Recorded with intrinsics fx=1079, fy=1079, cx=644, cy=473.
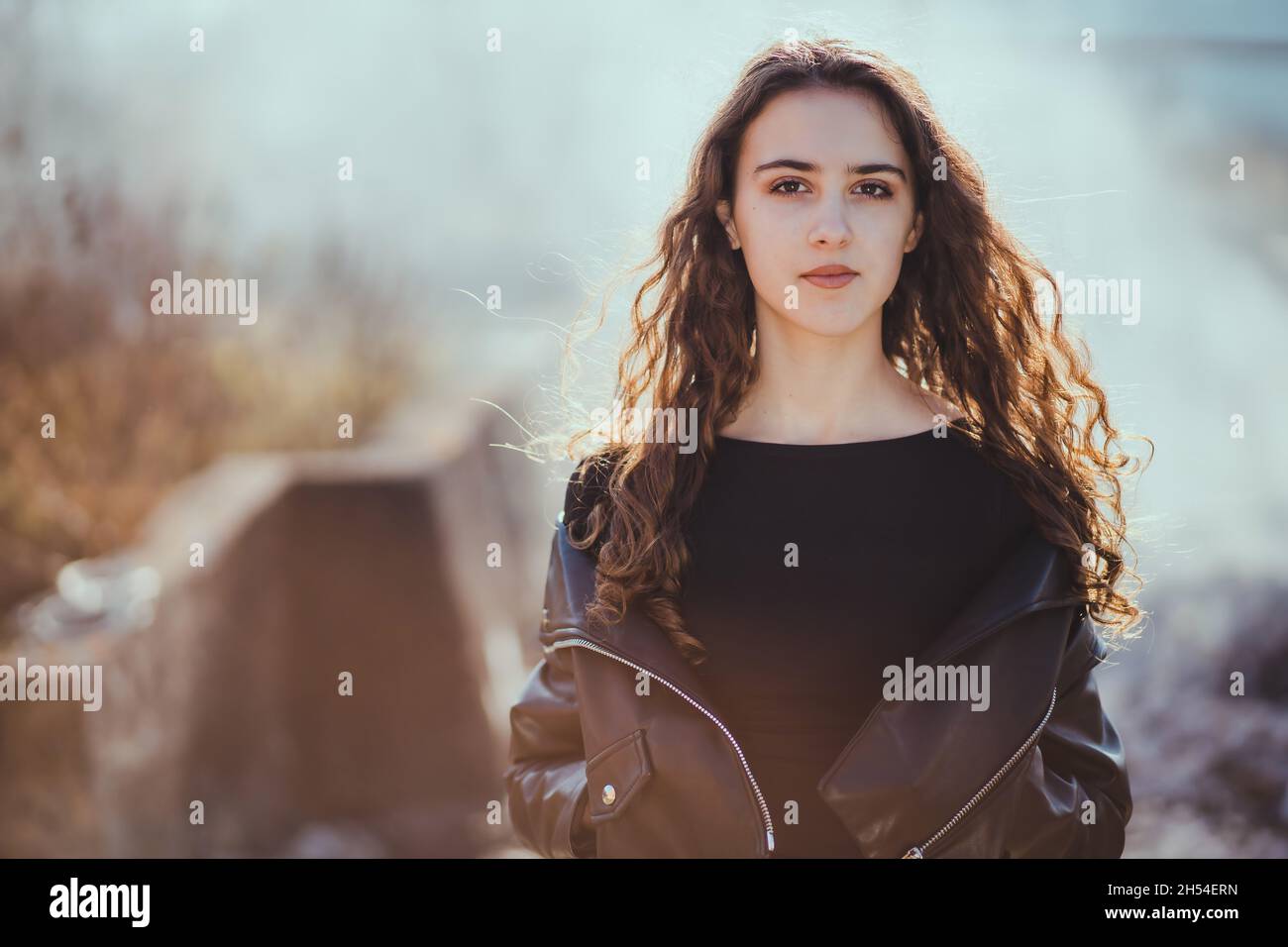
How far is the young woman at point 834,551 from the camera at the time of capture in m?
1.41

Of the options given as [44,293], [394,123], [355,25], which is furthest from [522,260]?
[44,293]

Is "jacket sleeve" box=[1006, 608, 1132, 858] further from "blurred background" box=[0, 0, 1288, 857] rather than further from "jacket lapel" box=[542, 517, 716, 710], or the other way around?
"blurred background" box=[0, 0, 1288, 857]

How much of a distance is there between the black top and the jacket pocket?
0.14 metres

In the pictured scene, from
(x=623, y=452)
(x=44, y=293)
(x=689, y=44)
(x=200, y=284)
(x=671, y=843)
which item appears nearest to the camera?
(x=671, y=843)

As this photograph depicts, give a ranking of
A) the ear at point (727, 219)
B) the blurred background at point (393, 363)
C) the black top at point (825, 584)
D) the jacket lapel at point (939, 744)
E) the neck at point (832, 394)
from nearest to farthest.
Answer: the jacket lapel at point (939, 744), the black top at point (825, 584), the neck at point (832, 394), the ear at point (727, 219), the blurred background at point (393, 363)

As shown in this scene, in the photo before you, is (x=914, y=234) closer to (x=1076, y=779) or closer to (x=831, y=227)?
(x=831, y=227)

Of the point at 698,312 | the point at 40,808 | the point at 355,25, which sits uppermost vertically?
the point at 355,25

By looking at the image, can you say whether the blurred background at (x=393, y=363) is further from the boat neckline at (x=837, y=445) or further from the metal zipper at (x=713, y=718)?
the metal zipper at (x=713, y=718)

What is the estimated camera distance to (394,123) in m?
4.11

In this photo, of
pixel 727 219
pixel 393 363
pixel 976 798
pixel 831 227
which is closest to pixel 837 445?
pixel 831 227

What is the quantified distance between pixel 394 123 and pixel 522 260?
70 centimetres

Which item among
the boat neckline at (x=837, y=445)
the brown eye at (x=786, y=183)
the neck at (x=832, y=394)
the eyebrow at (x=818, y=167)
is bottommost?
the boat neckline at (x=837, y=445)

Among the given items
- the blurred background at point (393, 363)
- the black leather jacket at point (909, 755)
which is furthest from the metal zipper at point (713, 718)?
the blurred background at point (393, 363)

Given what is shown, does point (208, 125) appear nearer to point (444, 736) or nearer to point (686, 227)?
point (444, 736)
